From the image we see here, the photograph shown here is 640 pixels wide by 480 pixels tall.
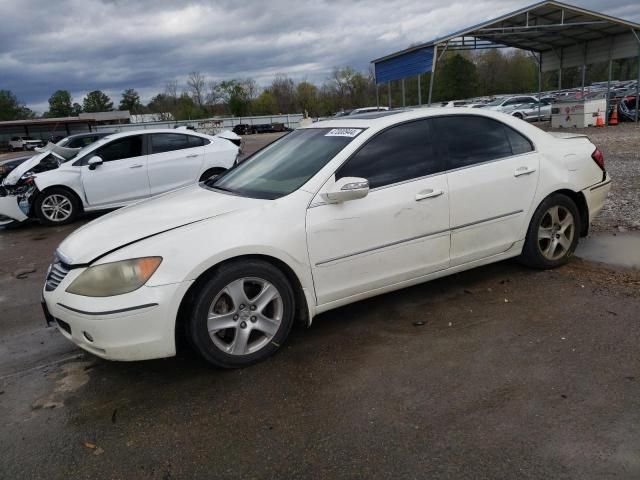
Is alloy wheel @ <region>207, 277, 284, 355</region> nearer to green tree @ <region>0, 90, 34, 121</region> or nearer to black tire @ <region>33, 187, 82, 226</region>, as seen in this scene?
black tire @ <region>33, 187, 82, 226</region>

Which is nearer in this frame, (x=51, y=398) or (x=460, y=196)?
(x=51, y=398)

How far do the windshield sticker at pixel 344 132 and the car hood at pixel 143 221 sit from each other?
93cm

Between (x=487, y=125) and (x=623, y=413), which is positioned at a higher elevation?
(x=487, y=125)

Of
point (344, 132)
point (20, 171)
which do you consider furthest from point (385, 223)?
point (20, 171)

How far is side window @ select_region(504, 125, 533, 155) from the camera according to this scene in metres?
4.41

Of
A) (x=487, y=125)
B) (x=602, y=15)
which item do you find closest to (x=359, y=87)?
(x=602, y=15)

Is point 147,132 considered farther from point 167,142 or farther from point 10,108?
point 10,108

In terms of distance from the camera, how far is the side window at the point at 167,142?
9.39m

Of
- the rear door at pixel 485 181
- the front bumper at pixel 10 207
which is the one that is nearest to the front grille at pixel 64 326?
the rear door at pixel 485 181

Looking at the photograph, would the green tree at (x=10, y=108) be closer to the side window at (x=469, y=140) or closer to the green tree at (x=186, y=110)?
the green tree at (x=186, y=110)

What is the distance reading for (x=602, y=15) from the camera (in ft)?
61.4

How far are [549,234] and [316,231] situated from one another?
2.43 meters

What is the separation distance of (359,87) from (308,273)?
9850 centimetres

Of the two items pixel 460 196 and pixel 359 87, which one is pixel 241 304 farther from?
pixel 359 87
